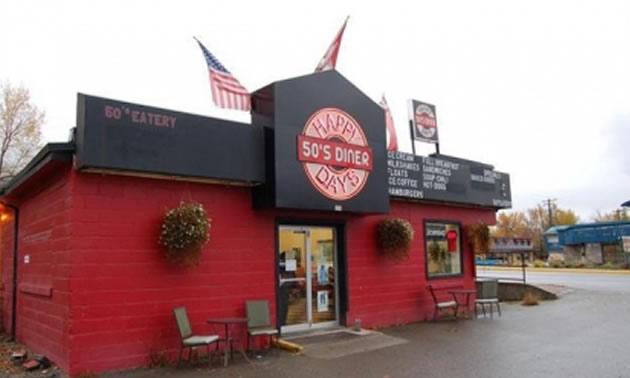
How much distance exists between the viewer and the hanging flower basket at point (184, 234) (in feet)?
25.1

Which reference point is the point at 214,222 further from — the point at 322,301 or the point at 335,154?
the point at 322,301

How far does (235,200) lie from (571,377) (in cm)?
580

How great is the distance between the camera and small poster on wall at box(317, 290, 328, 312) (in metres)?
10.3

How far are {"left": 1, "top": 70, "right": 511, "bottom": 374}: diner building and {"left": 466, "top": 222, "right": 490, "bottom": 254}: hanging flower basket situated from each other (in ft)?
5.71

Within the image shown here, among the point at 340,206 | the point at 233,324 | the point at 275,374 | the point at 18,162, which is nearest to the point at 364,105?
the point at 340,206

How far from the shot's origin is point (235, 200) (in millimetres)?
8883

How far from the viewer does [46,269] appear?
27.7 ft

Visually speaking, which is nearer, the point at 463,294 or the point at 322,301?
the point at 322,301

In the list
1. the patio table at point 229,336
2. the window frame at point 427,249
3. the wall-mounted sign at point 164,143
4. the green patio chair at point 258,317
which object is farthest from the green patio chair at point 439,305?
the wall-mounted sign at point 164,143

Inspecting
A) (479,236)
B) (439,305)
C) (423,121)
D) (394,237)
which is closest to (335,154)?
(394,237)

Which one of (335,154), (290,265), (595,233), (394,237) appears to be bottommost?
(290,265)

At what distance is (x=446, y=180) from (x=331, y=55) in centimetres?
448

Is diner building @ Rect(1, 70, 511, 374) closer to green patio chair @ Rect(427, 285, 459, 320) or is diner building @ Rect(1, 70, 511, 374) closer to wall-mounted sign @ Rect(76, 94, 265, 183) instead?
wall-mounted sign @ Rect(76, 94, 265, 183)

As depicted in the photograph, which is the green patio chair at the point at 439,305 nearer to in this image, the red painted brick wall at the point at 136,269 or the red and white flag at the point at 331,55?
the red painted brick wall at the point at 136,269
